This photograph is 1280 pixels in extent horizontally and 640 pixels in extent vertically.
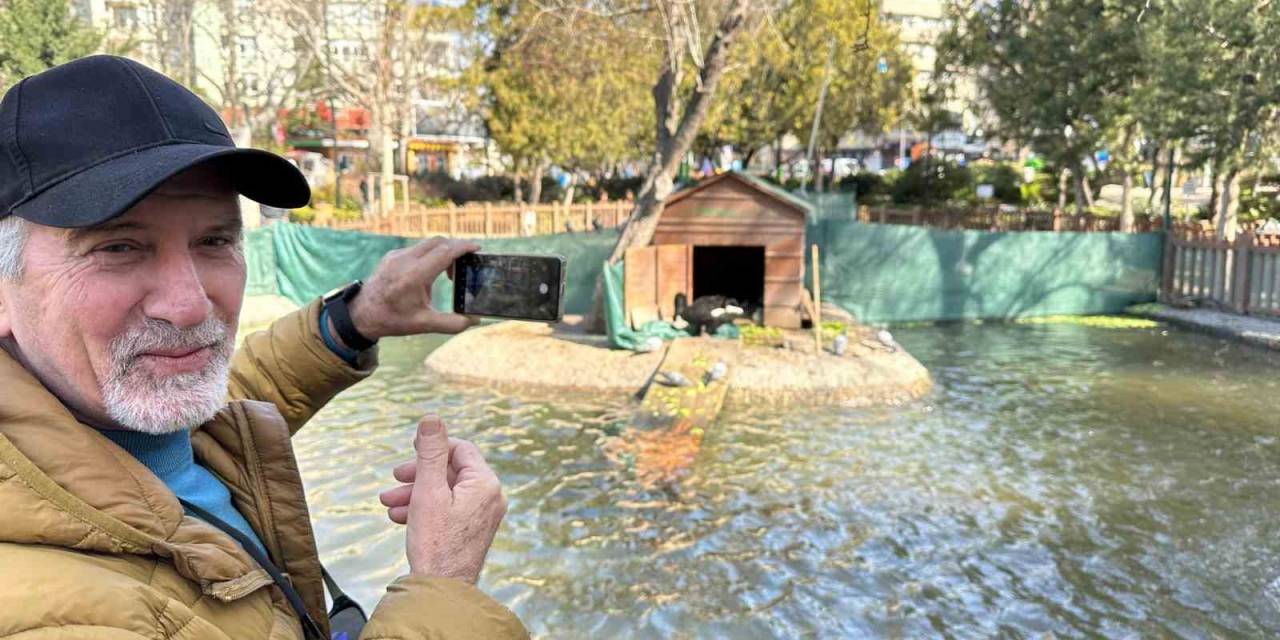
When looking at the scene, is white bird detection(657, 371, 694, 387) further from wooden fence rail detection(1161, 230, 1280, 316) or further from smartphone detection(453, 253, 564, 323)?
wooden fence rail detection(1161, 230, 1280, 316)

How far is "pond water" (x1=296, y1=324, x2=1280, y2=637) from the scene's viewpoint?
5930mm

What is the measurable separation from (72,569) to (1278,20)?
19.8 meters

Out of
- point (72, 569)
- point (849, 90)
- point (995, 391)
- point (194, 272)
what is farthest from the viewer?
point (849, 90)

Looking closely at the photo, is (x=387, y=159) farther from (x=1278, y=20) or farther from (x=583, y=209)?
(x=1278, y=20)

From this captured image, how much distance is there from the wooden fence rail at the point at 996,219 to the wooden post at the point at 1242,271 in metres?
7.01

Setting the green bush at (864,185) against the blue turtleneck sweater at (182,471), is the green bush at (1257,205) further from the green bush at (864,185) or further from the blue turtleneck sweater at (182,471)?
the blue turtleneck sweater at (182,471)

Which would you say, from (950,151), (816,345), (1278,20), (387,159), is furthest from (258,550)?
(950,151)

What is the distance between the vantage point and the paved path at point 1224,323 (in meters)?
15.5

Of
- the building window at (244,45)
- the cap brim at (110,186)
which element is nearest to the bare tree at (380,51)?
the building window at (244,45)

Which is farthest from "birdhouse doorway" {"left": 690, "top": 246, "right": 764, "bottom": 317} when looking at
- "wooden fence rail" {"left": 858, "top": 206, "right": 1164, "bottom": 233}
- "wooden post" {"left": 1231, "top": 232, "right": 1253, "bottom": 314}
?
"wooden fence rail" {"left": 858, "top": 206, "right": 1164, "bottom": 233}

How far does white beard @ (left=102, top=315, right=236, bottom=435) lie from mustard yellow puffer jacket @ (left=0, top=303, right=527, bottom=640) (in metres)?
0.12

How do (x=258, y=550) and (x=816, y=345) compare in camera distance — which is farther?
(x=816, y=345)

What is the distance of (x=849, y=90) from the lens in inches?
1469

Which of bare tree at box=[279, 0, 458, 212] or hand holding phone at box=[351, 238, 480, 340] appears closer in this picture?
hand holding phone at box=[351, 238, 480, 340]
